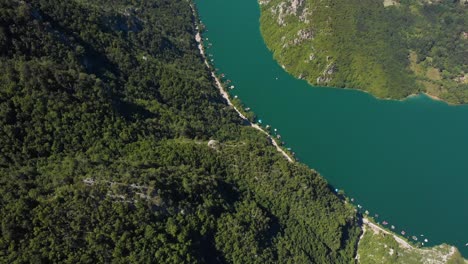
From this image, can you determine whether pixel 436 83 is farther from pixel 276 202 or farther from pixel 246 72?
pixel 276 202

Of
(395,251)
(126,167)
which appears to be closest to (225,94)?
(126,167)

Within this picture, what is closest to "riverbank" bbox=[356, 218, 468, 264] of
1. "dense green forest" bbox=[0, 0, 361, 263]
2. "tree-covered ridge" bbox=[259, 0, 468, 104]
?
"dense green forest" bbox=[0, 0, 361, 263]

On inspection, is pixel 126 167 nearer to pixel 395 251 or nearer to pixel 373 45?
pixel 395 251

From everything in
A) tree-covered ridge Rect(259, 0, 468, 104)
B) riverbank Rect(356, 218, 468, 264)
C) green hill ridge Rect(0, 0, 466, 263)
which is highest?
tree-covered ridge Rect(259, 0, 468, 104)

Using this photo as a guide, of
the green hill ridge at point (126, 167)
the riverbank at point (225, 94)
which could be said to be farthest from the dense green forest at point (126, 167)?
the riverbank at point (225, 94)

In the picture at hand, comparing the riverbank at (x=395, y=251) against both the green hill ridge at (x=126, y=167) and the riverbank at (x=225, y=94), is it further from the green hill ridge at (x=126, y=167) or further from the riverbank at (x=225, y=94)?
the riverbank at (x=225, y=94)

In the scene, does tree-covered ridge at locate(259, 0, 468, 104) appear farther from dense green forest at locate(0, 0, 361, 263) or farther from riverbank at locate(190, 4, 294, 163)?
dense green forest at locate(0, 0, 361, 263)
